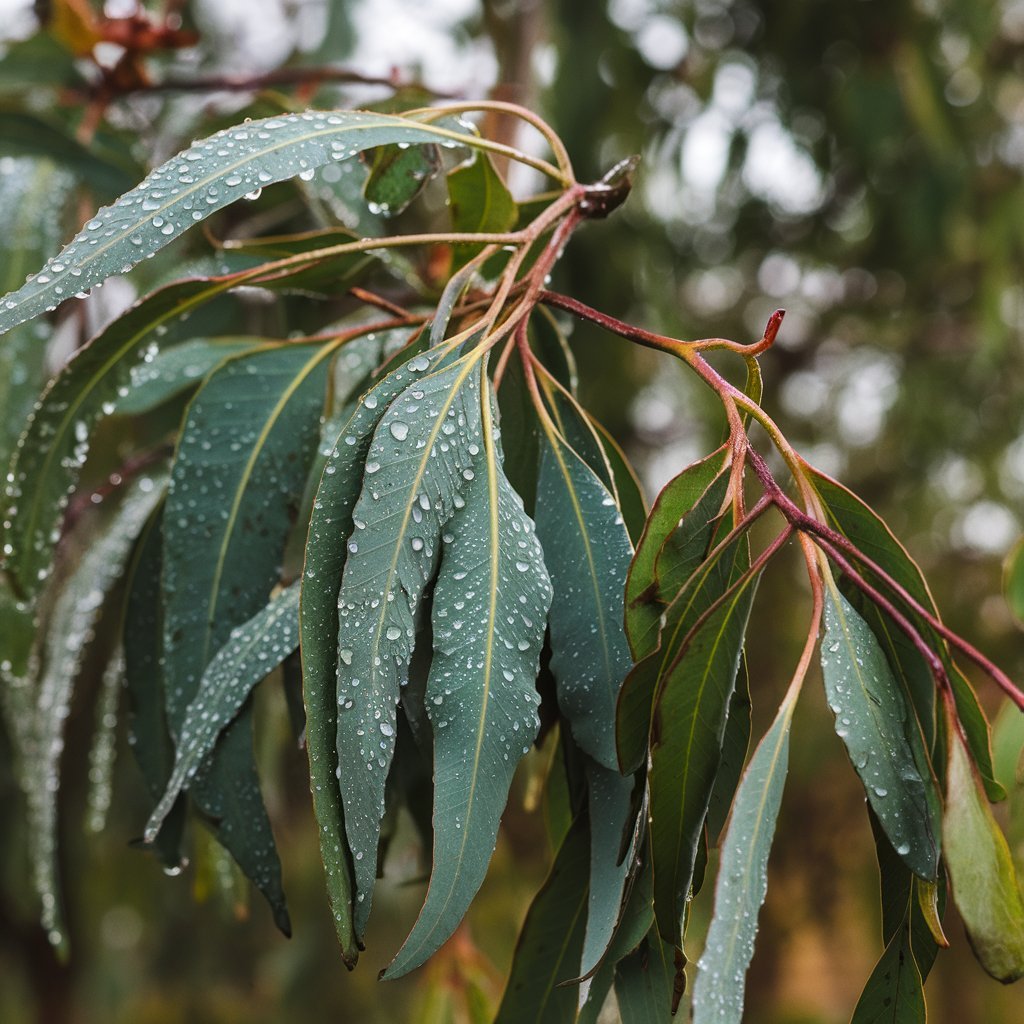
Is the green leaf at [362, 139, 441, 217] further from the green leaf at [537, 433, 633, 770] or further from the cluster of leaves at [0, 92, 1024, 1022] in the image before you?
the green leaf at [537, 433, 633, 770]

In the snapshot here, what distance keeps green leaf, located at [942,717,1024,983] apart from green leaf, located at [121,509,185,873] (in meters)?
0.49

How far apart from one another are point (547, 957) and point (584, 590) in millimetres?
204

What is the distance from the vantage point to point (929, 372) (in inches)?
116

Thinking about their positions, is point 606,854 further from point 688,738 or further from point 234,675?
point 234,675

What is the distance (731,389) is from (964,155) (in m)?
2.08

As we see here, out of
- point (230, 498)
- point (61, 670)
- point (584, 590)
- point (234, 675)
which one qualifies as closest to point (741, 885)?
point (584, 590)

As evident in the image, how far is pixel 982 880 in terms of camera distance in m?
0.44

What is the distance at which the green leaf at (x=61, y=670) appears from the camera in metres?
0.83

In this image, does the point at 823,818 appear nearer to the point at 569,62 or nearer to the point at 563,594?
the point at 569,62

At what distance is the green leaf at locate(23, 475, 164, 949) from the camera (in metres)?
0.83

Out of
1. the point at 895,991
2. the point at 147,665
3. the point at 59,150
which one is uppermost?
the point at 59,150

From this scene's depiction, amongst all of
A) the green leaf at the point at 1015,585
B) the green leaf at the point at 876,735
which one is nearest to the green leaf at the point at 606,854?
the green leaf at the point at 876,735

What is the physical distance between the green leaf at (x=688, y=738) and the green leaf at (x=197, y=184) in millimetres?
294

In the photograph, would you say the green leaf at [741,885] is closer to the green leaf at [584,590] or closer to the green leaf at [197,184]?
the green leaf at [584,590]
